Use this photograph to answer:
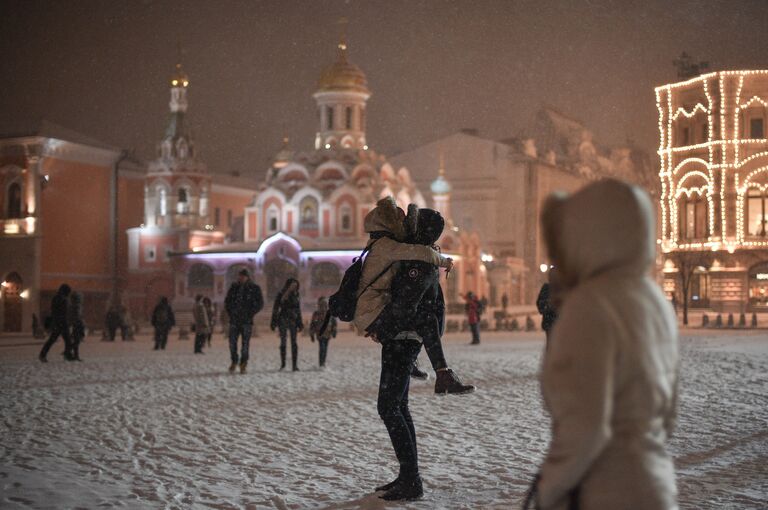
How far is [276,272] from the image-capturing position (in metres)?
48.2

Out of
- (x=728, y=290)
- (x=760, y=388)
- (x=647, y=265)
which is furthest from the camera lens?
(x=728, y=290)

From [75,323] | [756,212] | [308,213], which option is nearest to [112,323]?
[75,323]

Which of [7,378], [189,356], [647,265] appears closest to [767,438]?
[647,265]

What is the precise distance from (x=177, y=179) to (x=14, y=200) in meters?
11.3

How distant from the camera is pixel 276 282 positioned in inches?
1900

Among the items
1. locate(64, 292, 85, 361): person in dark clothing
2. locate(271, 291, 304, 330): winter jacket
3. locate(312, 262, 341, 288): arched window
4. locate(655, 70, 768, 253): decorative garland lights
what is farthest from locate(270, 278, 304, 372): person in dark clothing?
locate(655, 70, 768, 253): decorative garland lights

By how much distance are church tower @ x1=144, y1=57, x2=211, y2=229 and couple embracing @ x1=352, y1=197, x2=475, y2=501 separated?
48214 mm

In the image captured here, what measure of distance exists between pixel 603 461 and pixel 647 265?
0.57 m

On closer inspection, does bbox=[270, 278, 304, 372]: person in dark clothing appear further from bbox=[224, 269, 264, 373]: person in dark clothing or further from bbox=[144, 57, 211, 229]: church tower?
bbox=[144, 57, 211, 229]: church tower

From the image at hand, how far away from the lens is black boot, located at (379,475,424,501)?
5957 mm

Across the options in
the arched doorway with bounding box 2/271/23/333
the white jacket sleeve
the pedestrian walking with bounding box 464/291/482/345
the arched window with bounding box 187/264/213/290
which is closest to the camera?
the white jacket sleeve

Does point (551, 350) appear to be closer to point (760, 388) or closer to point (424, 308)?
point (424, 308)

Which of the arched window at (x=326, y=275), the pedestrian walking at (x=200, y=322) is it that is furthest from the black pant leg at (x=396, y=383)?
the arched window at (x=326, y=275)

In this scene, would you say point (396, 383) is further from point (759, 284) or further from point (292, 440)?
point (759, 284)
